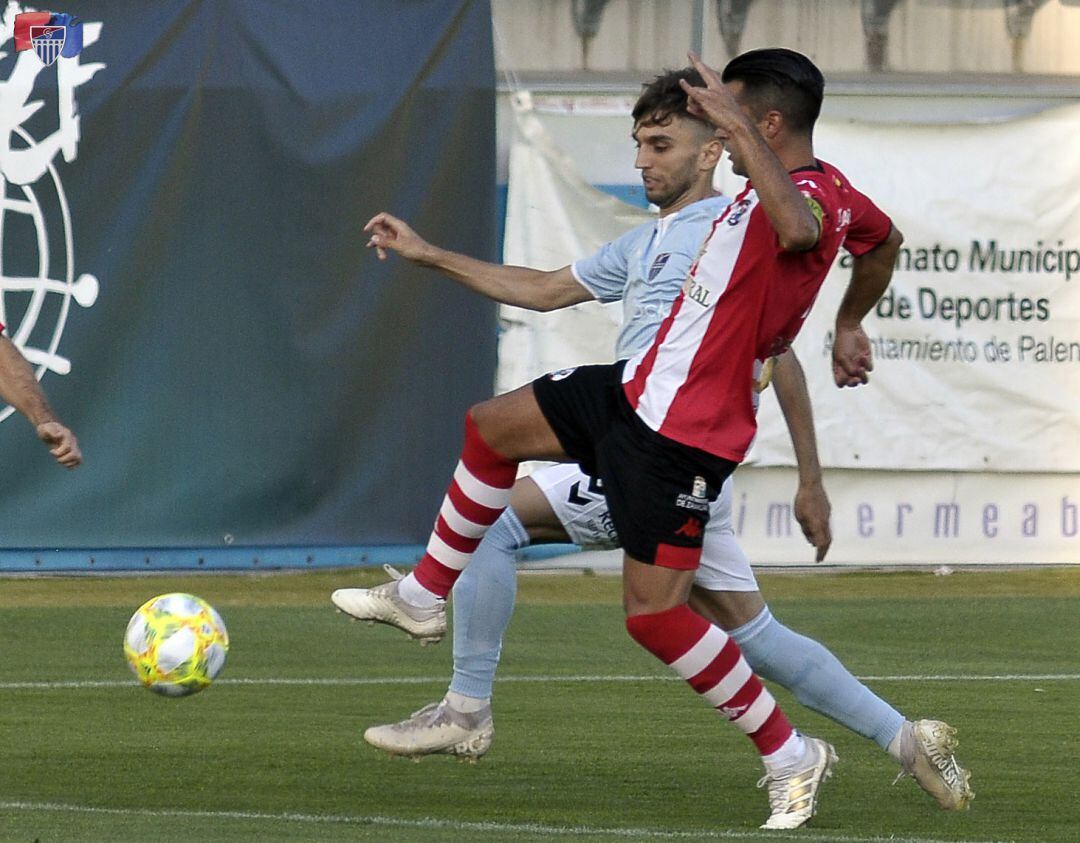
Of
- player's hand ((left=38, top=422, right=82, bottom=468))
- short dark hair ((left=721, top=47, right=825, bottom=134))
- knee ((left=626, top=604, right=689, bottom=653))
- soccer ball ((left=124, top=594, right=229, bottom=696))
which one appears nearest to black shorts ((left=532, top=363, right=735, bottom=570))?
knee ((left=626, top=604, right=689, bottom=653))

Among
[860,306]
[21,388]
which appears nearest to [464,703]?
[860,306]

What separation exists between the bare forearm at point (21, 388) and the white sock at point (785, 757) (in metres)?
2.36

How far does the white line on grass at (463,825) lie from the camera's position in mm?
5078

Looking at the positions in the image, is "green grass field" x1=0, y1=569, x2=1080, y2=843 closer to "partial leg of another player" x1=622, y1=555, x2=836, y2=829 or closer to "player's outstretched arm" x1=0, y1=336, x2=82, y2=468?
"partial leg of another player" x1=622, y1=555, x2=836, y2=829

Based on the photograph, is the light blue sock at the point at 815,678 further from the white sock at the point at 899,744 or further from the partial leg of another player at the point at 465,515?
the partial leg of another player at the point at 465,515

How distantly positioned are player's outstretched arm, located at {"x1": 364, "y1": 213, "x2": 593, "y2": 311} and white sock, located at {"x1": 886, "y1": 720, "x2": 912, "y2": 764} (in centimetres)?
151

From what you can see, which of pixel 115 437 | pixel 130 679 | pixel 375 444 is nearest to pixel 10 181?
pixel 115 437

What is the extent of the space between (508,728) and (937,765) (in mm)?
2038

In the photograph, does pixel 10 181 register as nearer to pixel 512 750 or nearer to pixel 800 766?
pixel 512 750

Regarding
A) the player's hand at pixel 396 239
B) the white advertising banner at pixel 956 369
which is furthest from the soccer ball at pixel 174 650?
the white advertising banner at pixel 956 369

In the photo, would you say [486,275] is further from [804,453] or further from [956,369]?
[956,369]

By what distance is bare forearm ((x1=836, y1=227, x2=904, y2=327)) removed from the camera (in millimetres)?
5676

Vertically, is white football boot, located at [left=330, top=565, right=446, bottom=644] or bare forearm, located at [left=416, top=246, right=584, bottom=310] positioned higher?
bare forearm, located at [left=416, top=246, right=584, bottom=310]

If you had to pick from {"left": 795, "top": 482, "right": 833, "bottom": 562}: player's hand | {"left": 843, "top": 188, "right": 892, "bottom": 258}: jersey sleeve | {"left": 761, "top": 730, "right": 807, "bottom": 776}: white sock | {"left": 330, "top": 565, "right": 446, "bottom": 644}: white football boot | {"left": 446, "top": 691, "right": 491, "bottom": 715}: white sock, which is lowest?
{"left": 446, "top": 691, "right": 491, "bottom": 715}: white sock
